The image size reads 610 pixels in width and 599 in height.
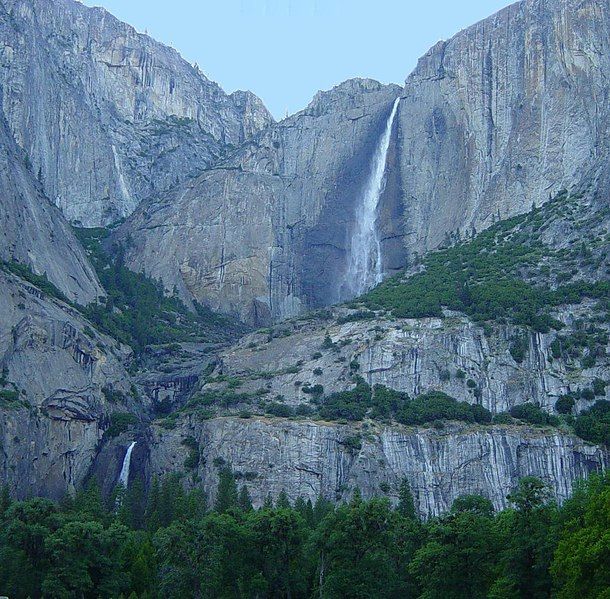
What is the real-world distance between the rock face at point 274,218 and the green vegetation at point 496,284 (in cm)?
1696

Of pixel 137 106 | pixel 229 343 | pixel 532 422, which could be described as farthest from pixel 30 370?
pixel 137 106

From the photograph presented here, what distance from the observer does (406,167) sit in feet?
447

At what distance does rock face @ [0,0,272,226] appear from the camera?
5507 inches

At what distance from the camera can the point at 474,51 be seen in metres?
133

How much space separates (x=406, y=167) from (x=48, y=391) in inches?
2245

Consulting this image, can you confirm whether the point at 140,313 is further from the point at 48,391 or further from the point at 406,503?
the point at 406,503

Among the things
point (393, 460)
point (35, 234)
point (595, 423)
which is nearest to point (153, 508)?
point (393, 460)

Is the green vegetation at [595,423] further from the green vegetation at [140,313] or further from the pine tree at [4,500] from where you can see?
the green vegetation at [140,313]

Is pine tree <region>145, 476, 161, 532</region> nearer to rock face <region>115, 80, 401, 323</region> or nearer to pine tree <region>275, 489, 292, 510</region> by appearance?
pine tree <region>275, 489, 292, 510</region>

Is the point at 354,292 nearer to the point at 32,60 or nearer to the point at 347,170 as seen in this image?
the point at 347,170

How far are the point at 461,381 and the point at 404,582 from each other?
34553 millimetres

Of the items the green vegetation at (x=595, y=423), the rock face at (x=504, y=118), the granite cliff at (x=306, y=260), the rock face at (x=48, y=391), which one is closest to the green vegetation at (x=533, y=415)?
the granite cliff at (x=306, y=260)

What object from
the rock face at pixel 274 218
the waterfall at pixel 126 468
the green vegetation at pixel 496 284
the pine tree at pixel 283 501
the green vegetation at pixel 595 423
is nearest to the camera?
the pine tree at pixel 283 501

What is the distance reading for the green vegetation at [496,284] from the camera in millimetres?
97938
